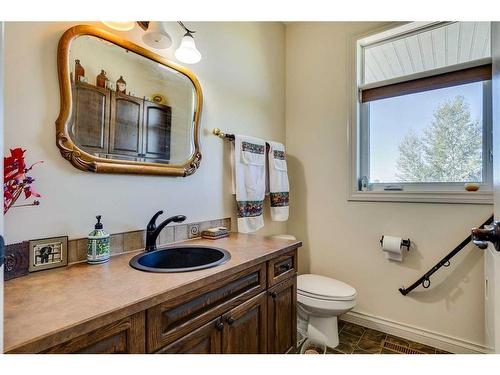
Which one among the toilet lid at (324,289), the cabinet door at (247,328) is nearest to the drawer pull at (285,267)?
the cabinet door at (247,328)

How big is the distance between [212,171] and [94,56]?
0.90 metres

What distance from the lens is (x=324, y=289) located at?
5.82ft

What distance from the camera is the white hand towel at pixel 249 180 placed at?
71.6 inches

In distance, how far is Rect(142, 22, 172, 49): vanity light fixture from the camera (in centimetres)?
125

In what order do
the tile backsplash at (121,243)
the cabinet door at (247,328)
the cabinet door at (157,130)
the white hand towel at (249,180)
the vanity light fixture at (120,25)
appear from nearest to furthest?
the tile backsplash at (121,243) → the cabinet door at (247,328) → the vanity light fixture at (120,25) → the cabinet door at (157,130) → the white hand towel at (249,180)

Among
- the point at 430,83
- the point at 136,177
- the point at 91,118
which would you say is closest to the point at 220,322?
the point at 136,177

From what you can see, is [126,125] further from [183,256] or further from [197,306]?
[197,306]

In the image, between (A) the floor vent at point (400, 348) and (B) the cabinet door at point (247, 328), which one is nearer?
(B) the cabinet door at point (247, 328)

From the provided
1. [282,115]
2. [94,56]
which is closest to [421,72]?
[282,115]

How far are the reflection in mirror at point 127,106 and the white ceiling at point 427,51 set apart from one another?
162 centimetres

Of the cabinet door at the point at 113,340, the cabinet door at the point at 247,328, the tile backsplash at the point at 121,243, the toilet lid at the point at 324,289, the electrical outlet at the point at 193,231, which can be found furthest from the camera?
the toilet lid at the point at 324,289

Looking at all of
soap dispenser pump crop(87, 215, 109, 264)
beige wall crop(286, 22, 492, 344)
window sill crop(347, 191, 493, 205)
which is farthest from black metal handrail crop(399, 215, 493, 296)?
soap dispenser pump crop(87, 215, 109, 264)

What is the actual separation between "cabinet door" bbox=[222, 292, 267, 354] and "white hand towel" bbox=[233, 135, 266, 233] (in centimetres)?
70

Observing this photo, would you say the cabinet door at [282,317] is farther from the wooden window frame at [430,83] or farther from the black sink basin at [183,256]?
the wooden window frame at [430,83]
